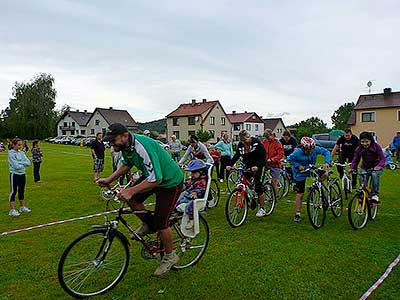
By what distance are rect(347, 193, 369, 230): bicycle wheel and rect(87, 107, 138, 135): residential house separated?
228 ft

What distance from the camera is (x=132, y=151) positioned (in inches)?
153

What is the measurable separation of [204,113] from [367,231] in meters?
54.9

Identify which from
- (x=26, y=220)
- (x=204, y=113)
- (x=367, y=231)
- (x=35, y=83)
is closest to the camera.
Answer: (x=367, y=231)

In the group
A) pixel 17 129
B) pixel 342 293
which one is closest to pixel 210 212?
pixel 342 293

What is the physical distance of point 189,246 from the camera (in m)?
4.85

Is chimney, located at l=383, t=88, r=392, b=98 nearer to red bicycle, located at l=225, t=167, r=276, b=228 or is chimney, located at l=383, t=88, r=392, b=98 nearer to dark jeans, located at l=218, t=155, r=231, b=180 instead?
dark jeans, located at l=218, t=155, r=231, b=180

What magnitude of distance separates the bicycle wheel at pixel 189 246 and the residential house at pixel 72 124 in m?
79.8

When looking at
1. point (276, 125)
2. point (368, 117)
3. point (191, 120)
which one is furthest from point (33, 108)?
point (368, 117)

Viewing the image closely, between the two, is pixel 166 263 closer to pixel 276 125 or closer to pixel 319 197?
pixel 319 197

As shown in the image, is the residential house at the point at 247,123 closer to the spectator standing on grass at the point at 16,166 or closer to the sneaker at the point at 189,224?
the spectator standing on grass at the point at 16,166

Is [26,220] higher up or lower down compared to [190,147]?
lower down

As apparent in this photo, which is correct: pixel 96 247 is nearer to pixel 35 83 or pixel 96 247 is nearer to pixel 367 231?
pixel 367 231

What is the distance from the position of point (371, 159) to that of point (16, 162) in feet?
23.5

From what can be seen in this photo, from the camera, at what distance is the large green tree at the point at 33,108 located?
6391cm
